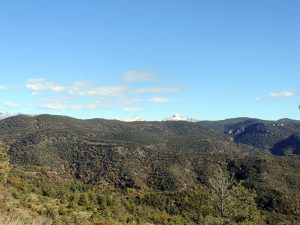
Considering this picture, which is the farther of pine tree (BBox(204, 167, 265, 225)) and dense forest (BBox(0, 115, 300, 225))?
pine tree (BBox(204, 167, 265, 225))

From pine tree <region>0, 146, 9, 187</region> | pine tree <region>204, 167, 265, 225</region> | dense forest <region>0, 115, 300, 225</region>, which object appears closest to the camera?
pine tree <region>0, 146, 9, 187</region>

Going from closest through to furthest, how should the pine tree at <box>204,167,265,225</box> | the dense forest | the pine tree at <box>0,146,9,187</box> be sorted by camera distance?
the pine tree at <box>0,146,9,187</box>, the dense forest, the pine tree at <box>204,167,265,225</box>

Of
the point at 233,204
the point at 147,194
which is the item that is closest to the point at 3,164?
the point at 233,204

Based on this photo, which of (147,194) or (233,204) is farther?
(147,194)

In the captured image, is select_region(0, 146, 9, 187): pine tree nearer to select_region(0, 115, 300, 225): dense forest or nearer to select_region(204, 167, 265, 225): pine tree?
select_region(0, 115, 300, 225): dense forest

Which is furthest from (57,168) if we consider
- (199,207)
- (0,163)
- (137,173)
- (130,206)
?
(0,163)

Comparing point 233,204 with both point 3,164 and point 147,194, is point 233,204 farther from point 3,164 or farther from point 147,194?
point 147,194

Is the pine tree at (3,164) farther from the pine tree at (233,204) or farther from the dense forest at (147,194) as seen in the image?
the pine tree at (233,204)

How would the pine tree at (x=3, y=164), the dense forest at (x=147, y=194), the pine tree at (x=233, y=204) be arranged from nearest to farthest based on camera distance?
the pine tree at (x=3, y=164) < the dense forest at (x=147, y=194) < the pine tree at (x=233, y=204)

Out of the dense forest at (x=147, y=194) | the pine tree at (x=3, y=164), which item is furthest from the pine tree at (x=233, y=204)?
the pine tree at (x=3, y=164)

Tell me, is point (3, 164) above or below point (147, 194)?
above

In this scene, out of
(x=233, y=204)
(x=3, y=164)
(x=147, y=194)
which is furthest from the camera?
(x=147, y=194)

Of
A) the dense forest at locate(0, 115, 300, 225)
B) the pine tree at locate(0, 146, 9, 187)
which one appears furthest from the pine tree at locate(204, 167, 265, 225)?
the pine tree at locate(0, 146, 9, 187)

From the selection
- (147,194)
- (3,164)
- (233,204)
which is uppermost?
(3,164)
